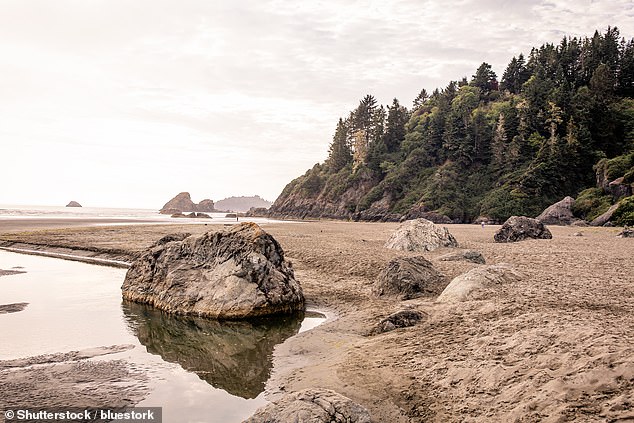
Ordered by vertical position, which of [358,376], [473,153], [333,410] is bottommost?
[358,376]

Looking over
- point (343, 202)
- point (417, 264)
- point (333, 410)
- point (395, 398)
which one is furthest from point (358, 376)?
point (343, 202)

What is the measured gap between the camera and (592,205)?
43125mm

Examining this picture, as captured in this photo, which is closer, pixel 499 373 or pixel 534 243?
pixel 499 373

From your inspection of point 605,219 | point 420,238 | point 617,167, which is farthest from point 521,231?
point 617,167

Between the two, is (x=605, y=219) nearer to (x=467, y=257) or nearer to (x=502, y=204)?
(x=502, y=204)

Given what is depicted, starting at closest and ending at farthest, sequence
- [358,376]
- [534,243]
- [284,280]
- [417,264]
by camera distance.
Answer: [358,376] → [284,280] → [417,264] → [534,243]

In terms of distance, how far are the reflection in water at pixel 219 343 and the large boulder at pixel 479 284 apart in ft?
12.8

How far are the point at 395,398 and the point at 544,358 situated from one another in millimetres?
2096

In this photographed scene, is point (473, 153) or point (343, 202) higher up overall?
point (473, 153)

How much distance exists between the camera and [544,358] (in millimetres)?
5328

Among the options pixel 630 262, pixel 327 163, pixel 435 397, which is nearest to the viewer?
pixel 435 397

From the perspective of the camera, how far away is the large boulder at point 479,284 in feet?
30.2

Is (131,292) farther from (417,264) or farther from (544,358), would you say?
(544,358)

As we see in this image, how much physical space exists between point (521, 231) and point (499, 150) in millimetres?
51190
